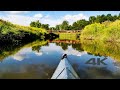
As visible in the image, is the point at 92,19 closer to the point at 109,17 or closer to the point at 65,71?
the point at 109,17

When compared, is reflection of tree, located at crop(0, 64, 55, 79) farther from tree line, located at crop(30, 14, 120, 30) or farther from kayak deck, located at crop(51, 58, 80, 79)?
tree line, located at crop(30, 14, 120, 30)

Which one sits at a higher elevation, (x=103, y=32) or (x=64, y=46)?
(x=103, y=32)

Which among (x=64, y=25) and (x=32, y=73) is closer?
(x=32, y=73)

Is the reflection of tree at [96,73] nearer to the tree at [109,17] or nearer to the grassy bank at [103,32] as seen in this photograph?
the grassy bank at [103,32]

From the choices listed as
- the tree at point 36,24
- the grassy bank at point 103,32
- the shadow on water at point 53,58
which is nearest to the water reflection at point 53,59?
the shadow on water at point 53,58

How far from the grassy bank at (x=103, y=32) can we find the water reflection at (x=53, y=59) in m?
0.10

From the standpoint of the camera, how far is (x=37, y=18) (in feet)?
13.6

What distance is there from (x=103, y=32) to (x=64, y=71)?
0.89 m

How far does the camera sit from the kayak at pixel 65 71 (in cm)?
388

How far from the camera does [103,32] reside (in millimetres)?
4418

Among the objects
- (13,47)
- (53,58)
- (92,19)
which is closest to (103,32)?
(92,19)

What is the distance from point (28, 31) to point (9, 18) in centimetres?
38
